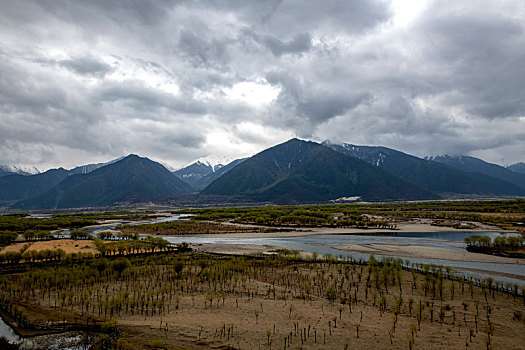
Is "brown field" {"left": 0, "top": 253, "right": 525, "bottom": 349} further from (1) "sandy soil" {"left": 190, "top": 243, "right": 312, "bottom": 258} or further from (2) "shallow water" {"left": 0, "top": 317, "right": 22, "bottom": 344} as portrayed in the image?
(1) "sandy soil" {"left": 190, "top": 243, "right": 312, "bottom": 258}

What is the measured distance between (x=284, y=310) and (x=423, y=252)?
40.2 meters

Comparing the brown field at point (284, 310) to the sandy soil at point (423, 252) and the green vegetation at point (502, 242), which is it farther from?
the green vegetation at point (502, 242)

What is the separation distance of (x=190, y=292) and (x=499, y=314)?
2717 centimetres

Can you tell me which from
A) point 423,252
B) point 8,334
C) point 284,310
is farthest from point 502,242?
point 8,334

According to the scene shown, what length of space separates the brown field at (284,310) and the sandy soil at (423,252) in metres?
16.5

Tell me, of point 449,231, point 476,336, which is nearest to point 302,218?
point 449,231

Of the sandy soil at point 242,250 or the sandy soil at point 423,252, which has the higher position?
the sandy soil at point 423,252

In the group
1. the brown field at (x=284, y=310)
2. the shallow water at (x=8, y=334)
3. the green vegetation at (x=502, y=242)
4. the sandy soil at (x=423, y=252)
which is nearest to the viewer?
Answer: the brown field at (x=284, y=310)

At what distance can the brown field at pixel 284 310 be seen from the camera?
2016 cm

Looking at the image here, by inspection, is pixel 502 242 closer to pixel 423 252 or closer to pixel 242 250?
pixel 423 252

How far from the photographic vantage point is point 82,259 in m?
48.4

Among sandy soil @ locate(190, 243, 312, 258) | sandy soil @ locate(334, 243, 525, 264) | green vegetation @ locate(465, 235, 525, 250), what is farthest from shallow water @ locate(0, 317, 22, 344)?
green vegetation @ locate(465, 235, 525, 250)

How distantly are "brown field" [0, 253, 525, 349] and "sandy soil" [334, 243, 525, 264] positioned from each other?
651 inches

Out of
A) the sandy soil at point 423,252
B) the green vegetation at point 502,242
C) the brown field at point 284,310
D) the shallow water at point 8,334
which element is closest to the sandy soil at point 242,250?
the sandy soil at point 423,252
